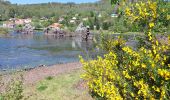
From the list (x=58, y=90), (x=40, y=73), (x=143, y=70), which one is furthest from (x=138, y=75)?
(x=40, y=73)

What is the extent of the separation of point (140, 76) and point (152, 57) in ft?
1.88

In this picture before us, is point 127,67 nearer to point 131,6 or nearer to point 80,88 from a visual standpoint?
point 131,6

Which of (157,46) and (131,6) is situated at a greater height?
(131,6)

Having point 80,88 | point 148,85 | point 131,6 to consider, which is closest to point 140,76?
point 148,85

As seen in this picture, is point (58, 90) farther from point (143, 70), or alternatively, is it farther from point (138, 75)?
point (143, 70)

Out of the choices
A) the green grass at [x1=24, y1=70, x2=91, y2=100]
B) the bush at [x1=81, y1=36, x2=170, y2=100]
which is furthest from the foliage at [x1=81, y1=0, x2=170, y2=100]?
the green grass at [x1=24, y1=70, x2=91, y2=100]

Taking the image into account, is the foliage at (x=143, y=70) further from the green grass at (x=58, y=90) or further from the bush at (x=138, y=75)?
the green grass at (x=58, y=90)

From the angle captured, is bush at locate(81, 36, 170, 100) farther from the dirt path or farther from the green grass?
the dirt path

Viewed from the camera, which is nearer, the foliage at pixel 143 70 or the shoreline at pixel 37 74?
the foliage at pixel 143 70

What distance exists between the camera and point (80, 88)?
20406 mm

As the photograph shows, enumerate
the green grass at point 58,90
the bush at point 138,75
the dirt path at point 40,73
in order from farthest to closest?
1. the dirt path at point 40,73
2. the green grass at point 58,90
3. the bush at point 138,75

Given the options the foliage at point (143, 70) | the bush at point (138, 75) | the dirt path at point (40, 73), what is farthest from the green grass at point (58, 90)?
the foliage at point (143, 70)

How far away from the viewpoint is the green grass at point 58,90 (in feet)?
62.6

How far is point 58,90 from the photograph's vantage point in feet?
67.8
